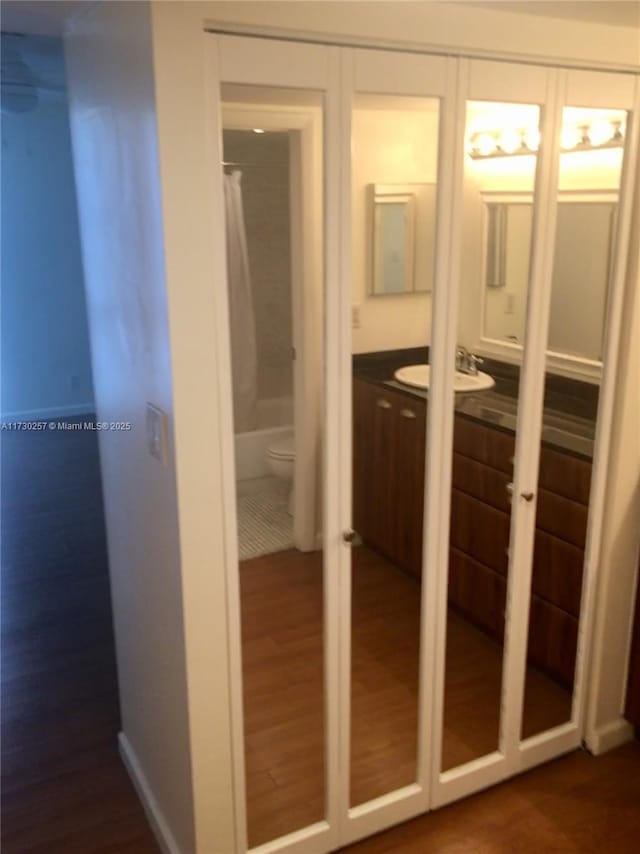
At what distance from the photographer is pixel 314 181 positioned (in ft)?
5.82

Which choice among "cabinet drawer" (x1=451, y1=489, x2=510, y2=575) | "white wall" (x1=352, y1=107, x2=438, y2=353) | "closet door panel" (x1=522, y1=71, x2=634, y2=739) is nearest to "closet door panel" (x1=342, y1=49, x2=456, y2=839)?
"white wall" (x1=352, y1=107, x2=438, y2=353)

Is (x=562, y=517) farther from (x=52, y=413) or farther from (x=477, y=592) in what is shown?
(x=52, y=413)

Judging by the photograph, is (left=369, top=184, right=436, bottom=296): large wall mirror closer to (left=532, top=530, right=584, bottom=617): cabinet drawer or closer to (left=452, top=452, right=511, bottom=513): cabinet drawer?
(left=452, top=452, right=511, bottom=513): cabinet drawer

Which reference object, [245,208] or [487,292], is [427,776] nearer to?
[487,292]

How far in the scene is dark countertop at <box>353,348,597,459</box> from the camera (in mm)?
2188

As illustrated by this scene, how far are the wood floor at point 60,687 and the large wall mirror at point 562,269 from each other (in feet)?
5.78

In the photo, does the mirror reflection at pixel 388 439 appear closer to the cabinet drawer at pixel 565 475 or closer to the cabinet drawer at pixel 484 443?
the cabinet drawer at pixel 484 443

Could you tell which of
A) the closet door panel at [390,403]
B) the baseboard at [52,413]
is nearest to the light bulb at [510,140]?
the closet door panel at [390,403]

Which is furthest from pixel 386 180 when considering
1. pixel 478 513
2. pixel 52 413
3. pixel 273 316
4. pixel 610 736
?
pixel 52 413

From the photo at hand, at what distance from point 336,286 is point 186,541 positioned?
0.66 meters

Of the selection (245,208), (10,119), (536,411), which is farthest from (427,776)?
(10,119)

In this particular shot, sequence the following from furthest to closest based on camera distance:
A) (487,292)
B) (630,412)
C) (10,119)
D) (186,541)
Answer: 1. (10,119)
2. (630,412)
3. (487,292)
4. (186,541)

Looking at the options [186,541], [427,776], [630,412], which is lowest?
[427,776]

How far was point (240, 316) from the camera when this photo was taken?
1812mm
